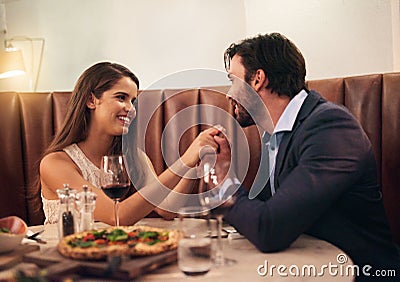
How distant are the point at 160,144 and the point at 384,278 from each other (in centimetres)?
145

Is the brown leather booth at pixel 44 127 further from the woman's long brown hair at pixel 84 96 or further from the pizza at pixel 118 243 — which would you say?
the pizza at pixel 118 243

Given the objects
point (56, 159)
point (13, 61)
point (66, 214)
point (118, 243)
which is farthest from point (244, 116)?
point (13, 61)

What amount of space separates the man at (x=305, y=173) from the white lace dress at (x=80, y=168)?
0.71 meters

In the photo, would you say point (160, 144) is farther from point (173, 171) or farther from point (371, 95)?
point (371, 95)

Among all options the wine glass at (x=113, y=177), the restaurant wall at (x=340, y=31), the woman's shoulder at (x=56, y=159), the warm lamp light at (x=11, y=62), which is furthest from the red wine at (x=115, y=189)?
the warm lamp light at (x=11, y=62)

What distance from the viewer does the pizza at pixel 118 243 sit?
4.25ft

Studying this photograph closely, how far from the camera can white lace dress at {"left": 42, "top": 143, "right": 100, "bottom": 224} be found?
7.61ft

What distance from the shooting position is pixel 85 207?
167 cm

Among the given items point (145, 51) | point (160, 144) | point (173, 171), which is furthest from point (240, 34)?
point (173, 171)

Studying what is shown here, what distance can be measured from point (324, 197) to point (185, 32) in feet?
7.37

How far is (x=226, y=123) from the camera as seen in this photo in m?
2.87

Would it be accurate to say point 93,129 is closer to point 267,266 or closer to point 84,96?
point 84,96

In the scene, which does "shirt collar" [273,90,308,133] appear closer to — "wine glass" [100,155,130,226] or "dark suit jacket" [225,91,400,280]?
"dark suit jacket" [225,91,400,280]

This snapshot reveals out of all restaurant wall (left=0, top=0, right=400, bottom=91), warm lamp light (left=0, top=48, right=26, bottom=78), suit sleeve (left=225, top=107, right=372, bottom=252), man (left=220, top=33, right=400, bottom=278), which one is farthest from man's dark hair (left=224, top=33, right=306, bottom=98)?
warm lamp light (left=0, top=48, right=26, bottom=78)
